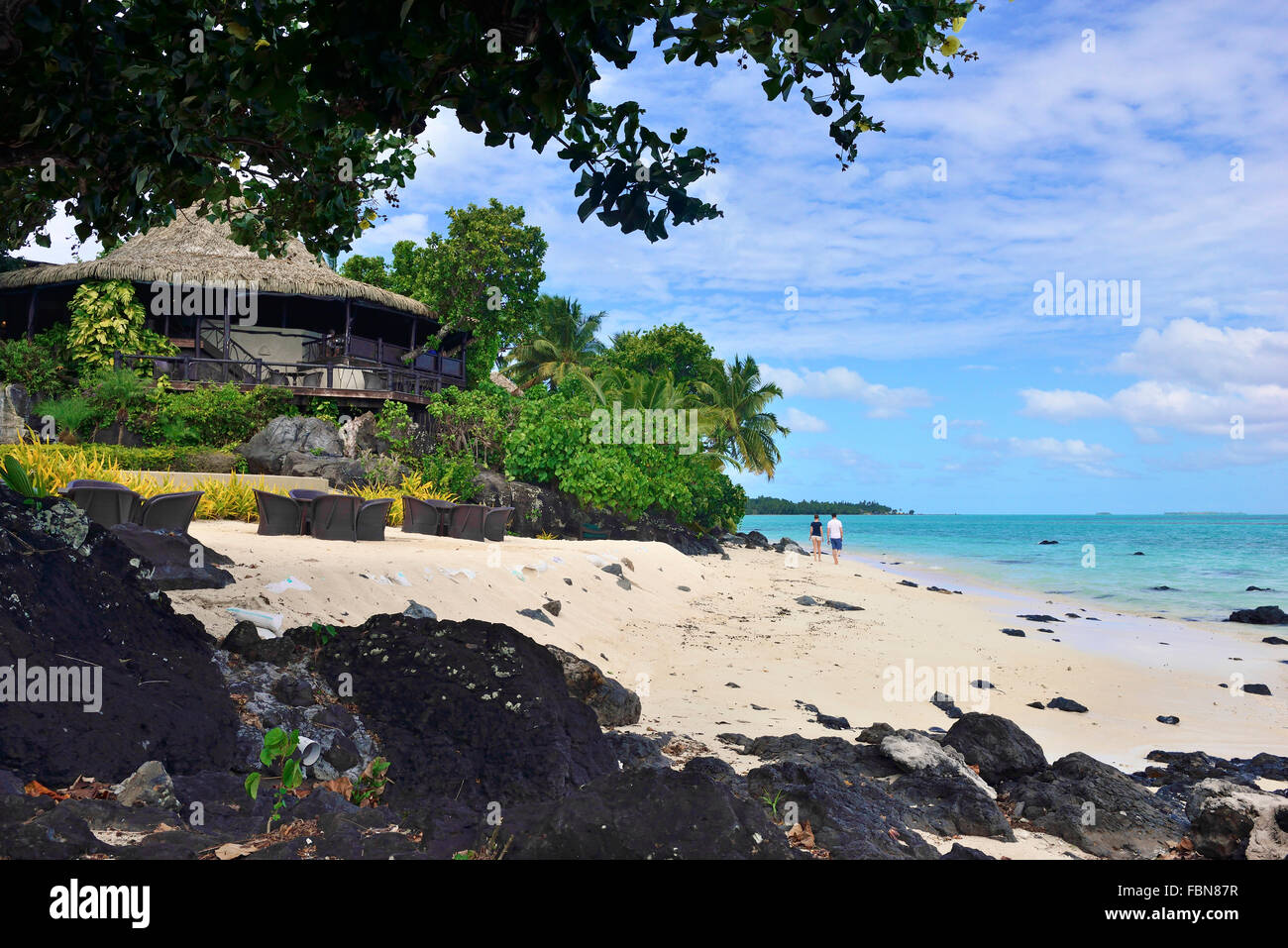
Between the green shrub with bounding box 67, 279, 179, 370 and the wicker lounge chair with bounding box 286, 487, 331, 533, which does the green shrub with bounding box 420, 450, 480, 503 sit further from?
the green shrub with bounding box 67, 279, 179, 370

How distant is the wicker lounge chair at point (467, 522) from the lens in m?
15.0

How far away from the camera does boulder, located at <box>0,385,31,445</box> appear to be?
17250 millimetres

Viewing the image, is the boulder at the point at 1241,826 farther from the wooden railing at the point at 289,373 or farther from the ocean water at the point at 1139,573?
the wooden railing at the point at 289,373

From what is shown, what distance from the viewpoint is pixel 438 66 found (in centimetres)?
389

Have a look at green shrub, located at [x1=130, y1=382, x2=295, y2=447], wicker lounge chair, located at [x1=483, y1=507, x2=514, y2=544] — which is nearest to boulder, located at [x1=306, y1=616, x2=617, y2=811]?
wicker lounge chair, located at [x1=483, y1=507, x2=514, y2=544]

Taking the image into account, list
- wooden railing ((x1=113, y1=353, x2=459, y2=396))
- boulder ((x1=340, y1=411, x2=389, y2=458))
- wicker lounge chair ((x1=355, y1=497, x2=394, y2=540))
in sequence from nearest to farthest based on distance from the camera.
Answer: wicker lounge chair ((x1=355, y1=497, x2=394, y2=540)), boulder ((x1=340, y1=411, x2=389, y2=458)), wooden railing ((x1=113, y1=353, x2=459, y2=396))

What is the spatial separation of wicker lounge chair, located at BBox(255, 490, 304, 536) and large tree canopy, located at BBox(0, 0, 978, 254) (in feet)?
23.4

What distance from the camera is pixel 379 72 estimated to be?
305 centimetres

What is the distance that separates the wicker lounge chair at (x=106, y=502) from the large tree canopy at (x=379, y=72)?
4.32 m

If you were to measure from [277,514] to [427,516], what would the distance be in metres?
3.15

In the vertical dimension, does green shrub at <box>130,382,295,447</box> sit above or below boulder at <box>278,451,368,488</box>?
above

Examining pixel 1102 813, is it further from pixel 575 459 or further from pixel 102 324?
pixel 102 324
